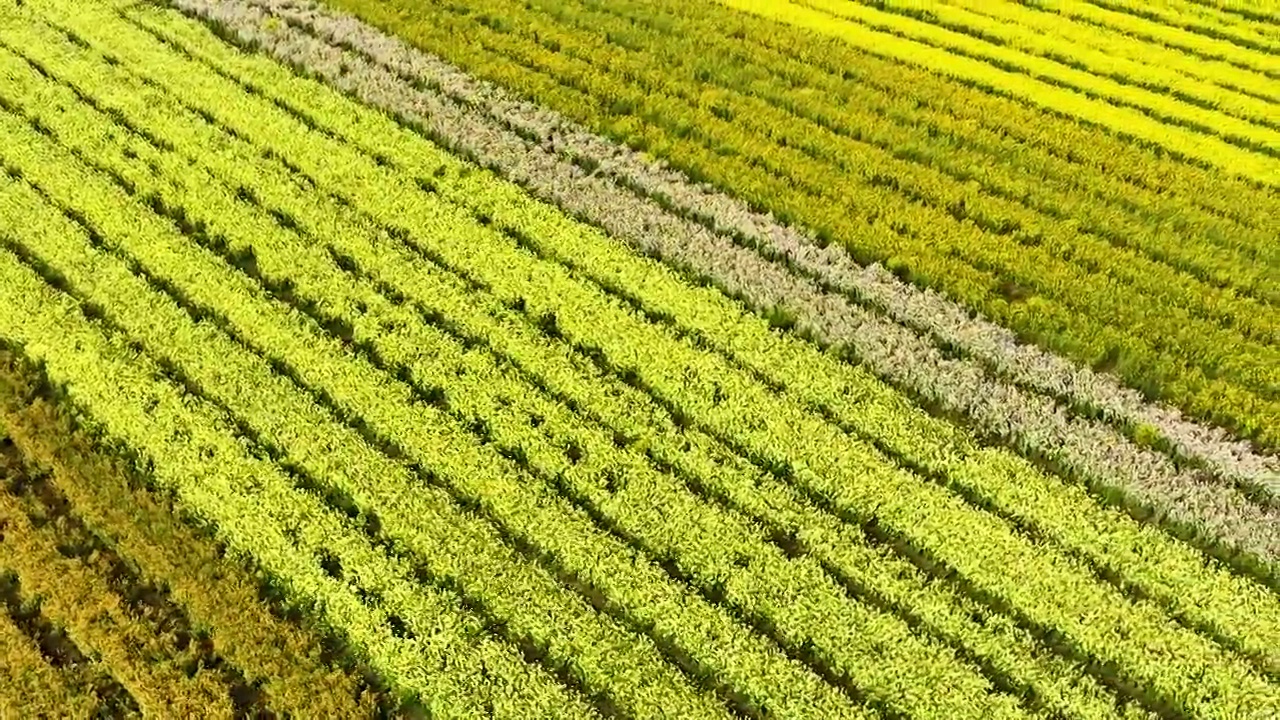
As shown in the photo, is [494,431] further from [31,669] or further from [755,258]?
[31,669]

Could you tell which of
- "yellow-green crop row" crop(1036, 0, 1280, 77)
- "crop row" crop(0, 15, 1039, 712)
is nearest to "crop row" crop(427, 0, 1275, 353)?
"crop row" crop(0, 15, 1039, 712)

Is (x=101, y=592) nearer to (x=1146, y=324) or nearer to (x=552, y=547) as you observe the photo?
(x=552, y=547)

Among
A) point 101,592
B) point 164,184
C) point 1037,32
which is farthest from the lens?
point 1037,32

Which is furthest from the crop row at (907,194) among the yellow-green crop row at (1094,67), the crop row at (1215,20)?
the crop row at (1215,20)

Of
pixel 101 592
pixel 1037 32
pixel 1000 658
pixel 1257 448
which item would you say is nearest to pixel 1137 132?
pixel 1037 32

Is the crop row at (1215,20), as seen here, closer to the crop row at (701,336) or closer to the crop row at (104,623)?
the crop row at (701,336)

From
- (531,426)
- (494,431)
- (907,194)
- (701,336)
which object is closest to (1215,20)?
(907,194)
